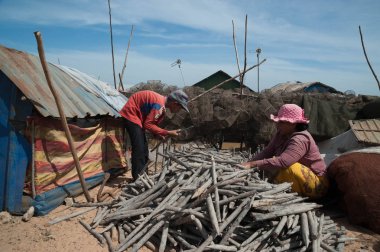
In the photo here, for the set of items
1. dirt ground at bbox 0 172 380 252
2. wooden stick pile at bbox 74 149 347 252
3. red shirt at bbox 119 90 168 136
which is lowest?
dirt ground at bbox 0 172 380 252

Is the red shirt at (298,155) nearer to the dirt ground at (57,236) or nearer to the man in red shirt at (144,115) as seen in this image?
the dirt ground at (57,236)

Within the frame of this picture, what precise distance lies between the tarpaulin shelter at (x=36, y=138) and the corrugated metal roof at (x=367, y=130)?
20.8 ft

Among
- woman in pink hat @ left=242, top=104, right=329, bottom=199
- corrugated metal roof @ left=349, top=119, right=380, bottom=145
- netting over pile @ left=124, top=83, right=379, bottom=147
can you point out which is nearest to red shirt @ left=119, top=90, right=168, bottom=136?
woman in pink hat @ left=242, top=104, right=329, bottom=199

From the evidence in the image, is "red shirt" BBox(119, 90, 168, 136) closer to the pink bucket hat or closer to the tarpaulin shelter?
the tarpaulin shelter

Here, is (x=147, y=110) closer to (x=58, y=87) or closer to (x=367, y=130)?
(x=58, y=87)

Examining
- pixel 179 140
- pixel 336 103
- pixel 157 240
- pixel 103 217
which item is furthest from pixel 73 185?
pixel 336 103

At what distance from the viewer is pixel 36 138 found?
4.59 metres

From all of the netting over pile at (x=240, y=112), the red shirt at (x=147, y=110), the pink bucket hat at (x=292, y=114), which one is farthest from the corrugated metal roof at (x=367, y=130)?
the red shirt at (x=147, y=110)

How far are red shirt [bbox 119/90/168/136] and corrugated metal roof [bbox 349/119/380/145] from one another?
16.7 feet

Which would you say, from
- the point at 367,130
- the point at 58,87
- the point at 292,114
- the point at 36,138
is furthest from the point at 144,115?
the point at 367,130

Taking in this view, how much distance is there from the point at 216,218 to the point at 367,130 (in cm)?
631

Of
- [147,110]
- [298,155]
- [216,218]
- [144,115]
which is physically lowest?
[216,218]

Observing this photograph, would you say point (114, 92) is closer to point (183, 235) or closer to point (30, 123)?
point (30, 123)

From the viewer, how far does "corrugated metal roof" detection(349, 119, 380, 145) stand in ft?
24.5
